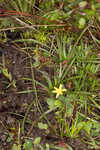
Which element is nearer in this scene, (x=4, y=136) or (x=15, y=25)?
(x=4, y=136)

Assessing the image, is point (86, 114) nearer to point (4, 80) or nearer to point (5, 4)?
point (4, 80)

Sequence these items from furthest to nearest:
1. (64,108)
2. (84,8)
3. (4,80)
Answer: (4,80), (64,108), (84,8)

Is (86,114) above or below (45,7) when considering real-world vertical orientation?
below

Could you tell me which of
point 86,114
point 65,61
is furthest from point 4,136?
point 65,61

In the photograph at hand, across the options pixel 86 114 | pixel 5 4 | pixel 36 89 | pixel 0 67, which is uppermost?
pixel 5 4

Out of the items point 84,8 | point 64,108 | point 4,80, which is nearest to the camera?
point 84,8

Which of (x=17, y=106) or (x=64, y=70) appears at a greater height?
(x=64, y=70)

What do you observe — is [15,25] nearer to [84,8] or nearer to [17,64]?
[17,64]

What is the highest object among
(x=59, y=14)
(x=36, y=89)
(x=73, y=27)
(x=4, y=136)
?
(x=59, y=14)

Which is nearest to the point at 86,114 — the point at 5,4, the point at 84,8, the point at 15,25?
the point at 84,8
